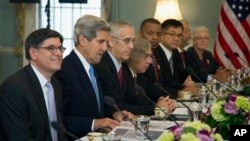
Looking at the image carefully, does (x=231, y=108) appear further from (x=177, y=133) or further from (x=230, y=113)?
(x=177, y=133)

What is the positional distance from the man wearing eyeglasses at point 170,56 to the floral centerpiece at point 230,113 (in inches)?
87.3

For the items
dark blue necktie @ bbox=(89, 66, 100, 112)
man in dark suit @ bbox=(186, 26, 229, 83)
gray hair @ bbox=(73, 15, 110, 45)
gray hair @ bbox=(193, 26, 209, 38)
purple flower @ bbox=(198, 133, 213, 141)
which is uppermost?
gray hair @ bbox=(73, 15, 110, 45)

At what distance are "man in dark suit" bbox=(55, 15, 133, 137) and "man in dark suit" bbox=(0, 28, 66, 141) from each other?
0.25 meters

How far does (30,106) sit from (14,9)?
14.9 ft

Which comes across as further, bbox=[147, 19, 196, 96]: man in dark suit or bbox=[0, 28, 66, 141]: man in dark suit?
bbox=[147, 19, 196, 96]: man in dark suit

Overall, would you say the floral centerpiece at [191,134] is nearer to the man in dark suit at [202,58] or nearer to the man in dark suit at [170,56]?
the man in dark suit at [170,56]

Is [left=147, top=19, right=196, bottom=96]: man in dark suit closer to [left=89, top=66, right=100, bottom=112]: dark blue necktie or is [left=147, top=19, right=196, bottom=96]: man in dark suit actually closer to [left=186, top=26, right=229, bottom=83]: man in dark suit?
[left=186, top=26, right=229, bottom=83]: man in dark suit

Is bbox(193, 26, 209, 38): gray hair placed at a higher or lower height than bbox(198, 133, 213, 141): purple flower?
lower

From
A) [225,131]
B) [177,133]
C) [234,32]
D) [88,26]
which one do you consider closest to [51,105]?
[88,26]

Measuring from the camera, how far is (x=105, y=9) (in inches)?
265

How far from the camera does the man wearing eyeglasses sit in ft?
15.8

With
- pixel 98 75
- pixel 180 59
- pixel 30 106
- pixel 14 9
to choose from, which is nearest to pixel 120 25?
pixel 98 75

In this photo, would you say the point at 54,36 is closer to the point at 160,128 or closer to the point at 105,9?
the point at 160,128

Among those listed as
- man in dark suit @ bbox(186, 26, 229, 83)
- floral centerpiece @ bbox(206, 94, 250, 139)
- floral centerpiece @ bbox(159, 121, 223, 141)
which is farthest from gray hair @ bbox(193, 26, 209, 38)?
floral centerpiece @ bbox(159, 121, 223, 141)
